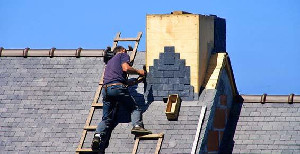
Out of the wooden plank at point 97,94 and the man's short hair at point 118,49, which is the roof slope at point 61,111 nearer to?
the wooden plank at point 97,94

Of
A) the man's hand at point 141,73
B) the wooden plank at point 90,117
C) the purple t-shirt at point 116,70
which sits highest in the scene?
the man's hand at point 141,73

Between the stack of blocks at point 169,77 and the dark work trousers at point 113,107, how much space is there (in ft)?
3.06

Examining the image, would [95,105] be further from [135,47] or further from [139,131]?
[135,47]

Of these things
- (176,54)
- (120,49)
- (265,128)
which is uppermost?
(176,54)

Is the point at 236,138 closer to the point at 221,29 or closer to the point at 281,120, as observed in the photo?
the point at 281,120

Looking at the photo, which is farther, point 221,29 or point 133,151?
point 221,29

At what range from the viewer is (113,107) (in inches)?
894

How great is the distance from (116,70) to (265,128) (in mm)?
3936

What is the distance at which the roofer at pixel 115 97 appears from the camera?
880 inches

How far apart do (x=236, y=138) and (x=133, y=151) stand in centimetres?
328

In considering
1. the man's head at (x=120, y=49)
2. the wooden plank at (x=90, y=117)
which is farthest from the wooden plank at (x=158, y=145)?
the man's head at (x=120, y=49)

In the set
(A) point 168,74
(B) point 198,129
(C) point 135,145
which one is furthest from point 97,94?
(B) point 198,129

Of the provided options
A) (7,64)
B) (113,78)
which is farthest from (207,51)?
(7,64)

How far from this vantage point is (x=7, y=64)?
2512cm
